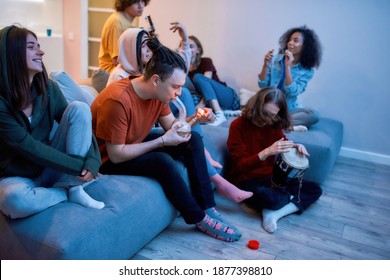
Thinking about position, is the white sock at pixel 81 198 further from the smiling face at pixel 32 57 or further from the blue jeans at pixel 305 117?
the blue jeans at pixel 305 117

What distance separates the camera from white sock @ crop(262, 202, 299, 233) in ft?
7.38

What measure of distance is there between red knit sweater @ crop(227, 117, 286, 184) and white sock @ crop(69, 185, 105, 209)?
42.3 inches

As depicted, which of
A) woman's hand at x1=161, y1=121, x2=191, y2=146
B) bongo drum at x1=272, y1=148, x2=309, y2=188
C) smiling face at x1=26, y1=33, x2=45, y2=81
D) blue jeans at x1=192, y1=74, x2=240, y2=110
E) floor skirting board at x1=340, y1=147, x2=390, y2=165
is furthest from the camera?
floor skirting board at x1=340, y1=147, x2=390, y2=165

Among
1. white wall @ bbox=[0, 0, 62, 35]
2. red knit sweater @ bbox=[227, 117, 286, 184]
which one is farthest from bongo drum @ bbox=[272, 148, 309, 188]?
white wall @ bbox=[0, 0, 62, 35]

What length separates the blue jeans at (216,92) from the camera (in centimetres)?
359

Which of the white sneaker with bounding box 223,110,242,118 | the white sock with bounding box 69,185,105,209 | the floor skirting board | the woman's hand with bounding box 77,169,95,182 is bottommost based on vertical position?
the floor skirting board

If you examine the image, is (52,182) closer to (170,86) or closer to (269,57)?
(170,86)

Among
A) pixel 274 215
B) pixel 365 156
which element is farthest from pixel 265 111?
pixel 365 156

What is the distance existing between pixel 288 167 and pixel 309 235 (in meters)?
0.39

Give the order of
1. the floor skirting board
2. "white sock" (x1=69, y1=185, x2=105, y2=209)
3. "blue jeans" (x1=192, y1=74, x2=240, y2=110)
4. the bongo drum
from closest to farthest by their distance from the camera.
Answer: "white sock" (x1=69, y1=185, x2=105, y2=209) < the bongo drum < "blue jeans" (x1=192, y1=74, x2=240, y2=110) < the floor skirting board

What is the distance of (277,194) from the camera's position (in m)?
2.37

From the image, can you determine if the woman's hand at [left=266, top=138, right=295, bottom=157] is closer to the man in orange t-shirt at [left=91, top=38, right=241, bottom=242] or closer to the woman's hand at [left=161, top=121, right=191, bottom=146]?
the man in orange t-shirt at [left=91, top=38, right=241, bottom=242]
